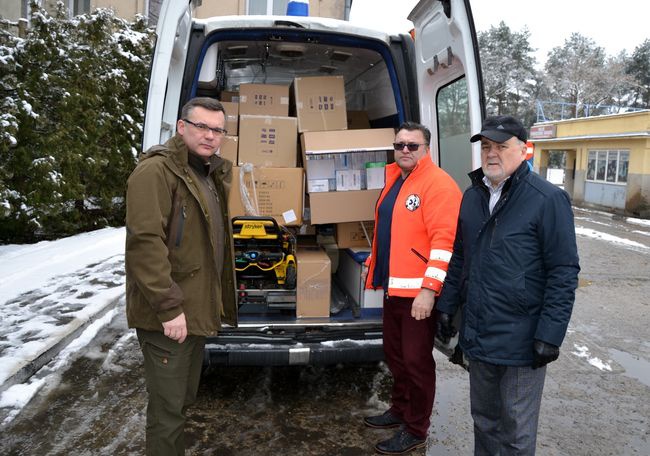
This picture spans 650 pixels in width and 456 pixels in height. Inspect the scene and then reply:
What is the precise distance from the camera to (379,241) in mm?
3420

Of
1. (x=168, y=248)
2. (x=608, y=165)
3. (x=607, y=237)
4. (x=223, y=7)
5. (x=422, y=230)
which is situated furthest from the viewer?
(x=608, y=165)

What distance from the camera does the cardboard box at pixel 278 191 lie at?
437 cm

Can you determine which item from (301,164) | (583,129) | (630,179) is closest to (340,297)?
(301,164)

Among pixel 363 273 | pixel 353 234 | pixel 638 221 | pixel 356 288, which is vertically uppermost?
pixel 353 234

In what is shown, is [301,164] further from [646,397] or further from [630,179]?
[630,179]

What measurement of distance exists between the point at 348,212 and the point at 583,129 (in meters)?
23.2

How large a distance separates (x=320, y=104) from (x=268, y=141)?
64 cm

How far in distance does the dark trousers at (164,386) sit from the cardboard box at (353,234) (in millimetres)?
2253

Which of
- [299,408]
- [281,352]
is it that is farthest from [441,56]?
[299,408]

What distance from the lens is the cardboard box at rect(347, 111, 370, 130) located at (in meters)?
5.49

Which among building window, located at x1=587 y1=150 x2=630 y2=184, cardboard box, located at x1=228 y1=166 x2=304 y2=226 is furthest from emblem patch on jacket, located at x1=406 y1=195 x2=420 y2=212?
building window, located at x1=587 y1=150 x2=630 y2=184

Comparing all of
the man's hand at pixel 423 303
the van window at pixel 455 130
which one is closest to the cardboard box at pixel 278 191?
the van window at pixel 455 130

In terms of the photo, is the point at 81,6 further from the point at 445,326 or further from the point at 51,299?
the point at 445,326

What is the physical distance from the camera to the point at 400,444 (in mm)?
3229
